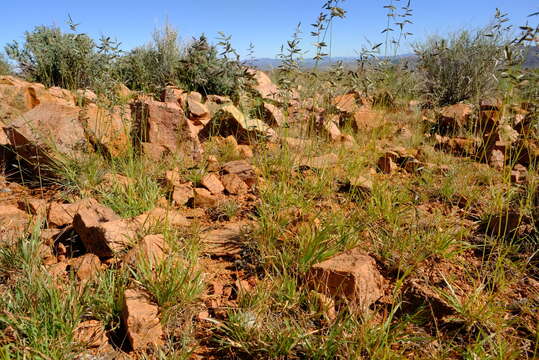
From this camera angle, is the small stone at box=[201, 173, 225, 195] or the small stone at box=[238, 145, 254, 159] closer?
the small stone at box=[201, 173, 225, 195]

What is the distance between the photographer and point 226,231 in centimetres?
219

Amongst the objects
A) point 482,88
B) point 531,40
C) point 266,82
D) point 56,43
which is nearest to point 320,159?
point 531,40

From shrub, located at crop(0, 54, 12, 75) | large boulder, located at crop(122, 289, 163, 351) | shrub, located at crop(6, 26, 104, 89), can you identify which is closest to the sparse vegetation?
large boulder, located at crop(122, 289, 163, 351)

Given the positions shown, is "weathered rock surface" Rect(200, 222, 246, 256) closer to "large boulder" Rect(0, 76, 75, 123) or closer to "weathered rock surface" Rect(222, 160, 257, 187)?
"weathered rock surface" Rect(222, 160, 257, 187)

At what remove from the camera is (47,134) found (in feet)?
8.86

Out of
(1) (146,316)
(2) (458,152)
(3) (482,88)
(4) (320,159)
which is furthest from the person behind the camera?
(3) (482,88)

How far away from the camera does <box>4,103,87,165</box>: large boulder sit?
2645 millimetres

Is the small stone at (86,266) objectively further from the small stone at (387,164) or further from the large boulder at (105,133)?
the small stone at (387,164)

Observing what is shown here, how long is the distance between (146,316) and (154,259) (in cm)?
29

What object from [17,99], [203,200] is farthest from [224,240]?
[17,99]

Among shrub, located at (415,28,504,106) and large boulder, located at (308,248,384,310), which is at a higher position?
shrub, located at (415,28,504,106)

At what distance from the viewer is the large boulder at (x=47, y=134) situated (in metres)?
2.64

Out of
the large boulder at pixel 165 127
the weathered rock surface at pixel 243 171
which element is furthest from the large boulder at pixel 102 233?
the large boulder at pixel 165 127

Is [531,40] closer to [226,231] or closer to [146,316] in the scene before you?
[226,231]
